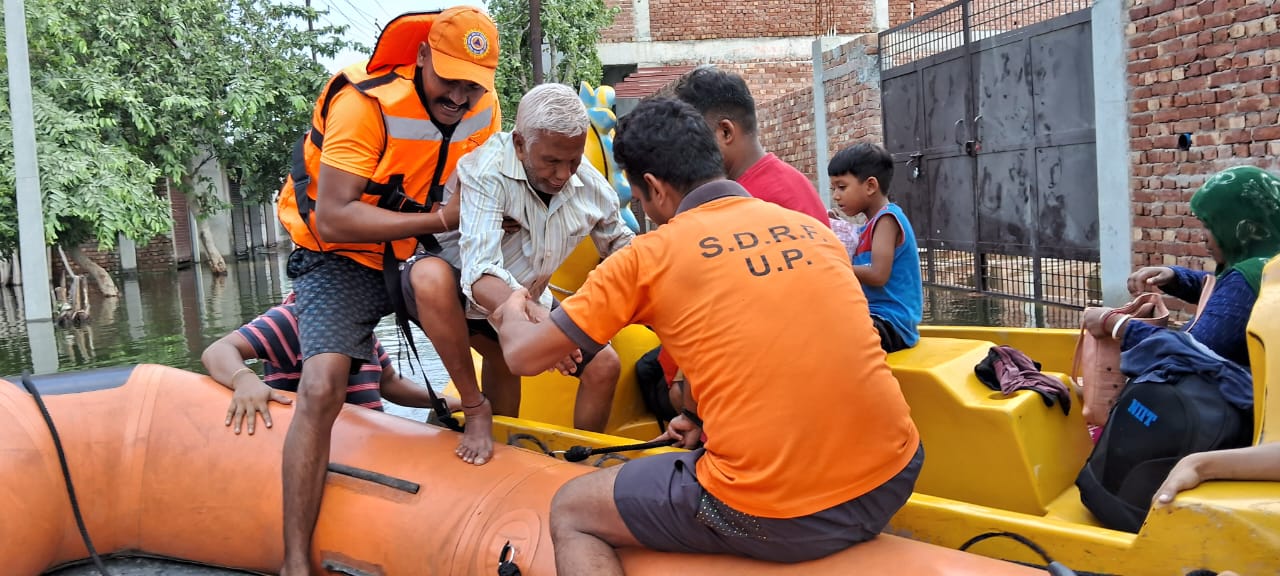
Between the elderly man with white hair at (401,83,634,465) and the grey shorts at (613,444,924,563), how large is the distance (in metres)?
0.56

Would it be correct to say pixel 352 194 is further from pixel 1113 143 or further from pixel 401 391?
pixel 1113 143

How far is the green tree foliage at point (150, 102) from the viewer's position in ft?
40.9

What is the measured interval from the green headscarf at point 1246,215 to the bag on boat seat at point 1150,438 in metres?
0.33

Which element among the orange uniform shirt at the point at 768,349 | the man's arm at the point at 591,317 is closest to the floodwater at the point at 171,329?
the man's arm at the point at 591,317

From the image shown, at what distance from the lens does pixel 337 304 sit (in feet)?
10.2

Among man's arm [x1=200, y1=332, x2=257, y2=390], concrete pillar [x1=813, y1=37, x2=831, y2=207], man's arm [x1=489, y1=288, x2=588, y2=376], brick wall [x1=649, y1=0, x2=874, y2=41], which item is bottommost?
man's arm [x1=200, y1=332, x2=257, y2=390]

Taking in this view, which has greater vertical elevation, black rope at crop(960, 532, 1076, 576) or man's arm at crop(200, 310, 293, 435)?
man's arm at crop(200, 310, 293, 435)

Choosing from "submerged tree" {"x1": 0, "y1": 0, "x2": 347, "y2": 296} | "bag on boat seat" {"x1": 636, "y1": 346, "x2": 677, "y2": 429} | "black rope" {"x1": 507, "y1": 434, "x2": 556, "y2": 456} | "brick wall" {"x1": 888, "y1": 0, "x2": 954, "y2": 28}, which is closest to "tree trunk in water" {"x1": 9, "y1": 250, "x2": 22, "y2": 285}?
"submerged tree" {"x1": 0, "y1": 0, "x2": 347, "y2": 296}

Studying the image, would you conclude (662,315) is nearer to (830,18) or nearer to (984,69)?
(984,69)

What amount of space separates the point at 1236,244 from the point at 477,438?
2080 millimetres

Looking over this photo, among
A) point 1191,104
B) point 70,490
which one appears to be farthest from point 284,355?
point 1191,104

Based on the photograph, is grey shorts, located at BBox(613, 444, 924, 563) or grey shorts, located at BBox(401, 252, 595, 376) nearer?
grey shorts, located at BBox(613, 444, 924, 563)

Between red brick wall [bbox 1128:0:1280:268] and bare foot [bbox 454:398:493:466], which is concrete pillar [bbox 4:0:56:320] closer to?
bare foot [bbox 454:398:493:466]

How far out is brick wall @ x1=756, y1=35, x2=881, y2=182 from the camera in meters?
10.7
